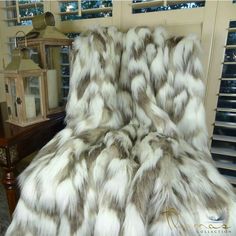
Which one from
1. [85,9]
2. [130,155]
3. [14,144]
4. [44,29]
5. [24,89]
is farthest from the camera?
[85,9]

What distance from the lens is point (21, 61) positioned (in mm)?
994

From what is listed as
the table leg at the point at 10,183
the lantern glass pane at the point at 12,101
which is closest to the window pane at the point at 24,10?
the lantern glass pane at the point at 12,101

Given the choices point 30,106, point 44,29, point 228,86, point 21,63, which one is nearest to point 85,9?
point 44,29

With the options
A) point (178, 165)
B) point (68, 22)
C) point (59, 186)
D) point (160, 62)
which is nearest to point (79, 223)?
point (59, 186)

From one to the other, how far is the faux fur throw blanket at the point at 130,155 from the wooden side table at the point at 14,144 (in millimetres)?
113

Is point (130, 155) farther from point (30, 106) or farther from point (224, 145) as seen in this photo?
point (224, 145)

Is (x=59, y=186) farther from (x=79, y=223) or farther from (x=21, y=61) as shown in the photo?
(x=21, y=61)

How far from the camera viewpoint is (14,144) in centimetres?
92

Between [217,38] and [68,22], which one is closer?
[217,38]

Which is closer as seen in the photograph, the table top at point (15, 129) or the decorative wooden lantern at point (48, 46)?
the table top at point (15, 129)

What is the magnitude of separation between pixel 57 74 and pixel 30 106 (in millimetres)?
388

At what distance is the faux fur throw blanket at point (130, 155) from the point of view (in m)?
0.66

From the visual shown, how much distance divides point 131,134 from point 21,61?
1.89 ft

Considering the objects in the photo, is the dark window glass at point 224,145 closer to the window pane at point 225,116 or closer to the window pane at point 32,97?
the window pane at point 225,116
